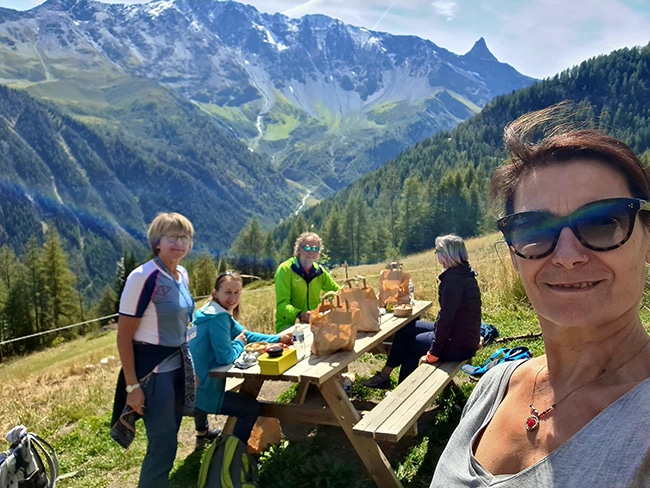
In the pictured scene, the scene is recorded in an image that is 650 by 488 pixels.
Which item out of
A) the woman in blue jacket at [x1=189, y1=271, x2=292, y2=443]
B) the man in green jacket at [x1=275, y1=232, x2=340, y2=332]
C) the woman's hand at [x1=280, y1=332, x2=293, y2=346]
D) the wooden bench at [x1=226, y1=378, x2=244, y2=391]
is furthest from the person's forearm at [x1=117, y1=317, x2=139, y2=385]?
the man in green jacket at [x1=275, y1=232, x2=340, y2=332]

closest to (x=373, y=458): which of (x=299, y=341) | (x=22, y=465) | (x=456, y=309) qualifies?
(x=299, y=341)

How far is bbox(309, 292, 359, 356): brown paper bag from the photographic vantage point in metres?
4.30

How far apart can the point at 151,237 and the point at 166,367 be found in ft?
3.37

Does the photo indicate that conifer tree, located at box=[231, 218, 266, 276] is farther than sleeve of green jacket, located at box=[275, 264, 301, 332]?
Yes

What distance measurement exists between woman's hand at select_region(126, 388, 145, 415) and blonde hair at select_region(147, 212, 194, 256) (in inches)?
41.5

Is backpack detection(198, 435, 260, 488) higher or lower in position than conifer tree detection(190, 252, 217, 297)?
higher

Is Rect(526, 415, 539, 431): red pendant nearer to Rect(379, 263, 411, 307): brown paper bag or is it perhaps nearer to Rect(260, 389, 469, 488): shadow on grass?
Rect(260, 389, 469, 488): shadow on grass

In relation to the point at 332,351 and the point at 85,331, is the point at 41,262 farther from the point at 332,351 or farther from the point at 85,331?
the point at 332,351

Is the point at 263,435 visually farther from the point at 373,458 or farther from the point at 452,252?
the point at 452,252

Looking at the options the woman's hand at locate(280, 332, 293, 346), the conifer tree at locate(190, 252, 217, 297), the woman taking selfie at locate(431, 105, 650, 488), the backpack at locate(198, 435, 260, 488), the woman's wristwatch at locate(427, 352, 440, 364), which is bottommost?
the conifer tree at locate(190, 252, 217, 297)

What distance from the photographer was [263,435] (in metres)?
4.80

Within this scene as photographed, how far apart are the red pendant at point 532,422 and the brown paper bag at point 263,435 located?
385cm

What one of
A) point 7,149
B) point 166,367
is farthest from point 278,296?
point 7,149

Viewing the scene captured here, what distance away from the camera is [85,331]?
1689 inches
